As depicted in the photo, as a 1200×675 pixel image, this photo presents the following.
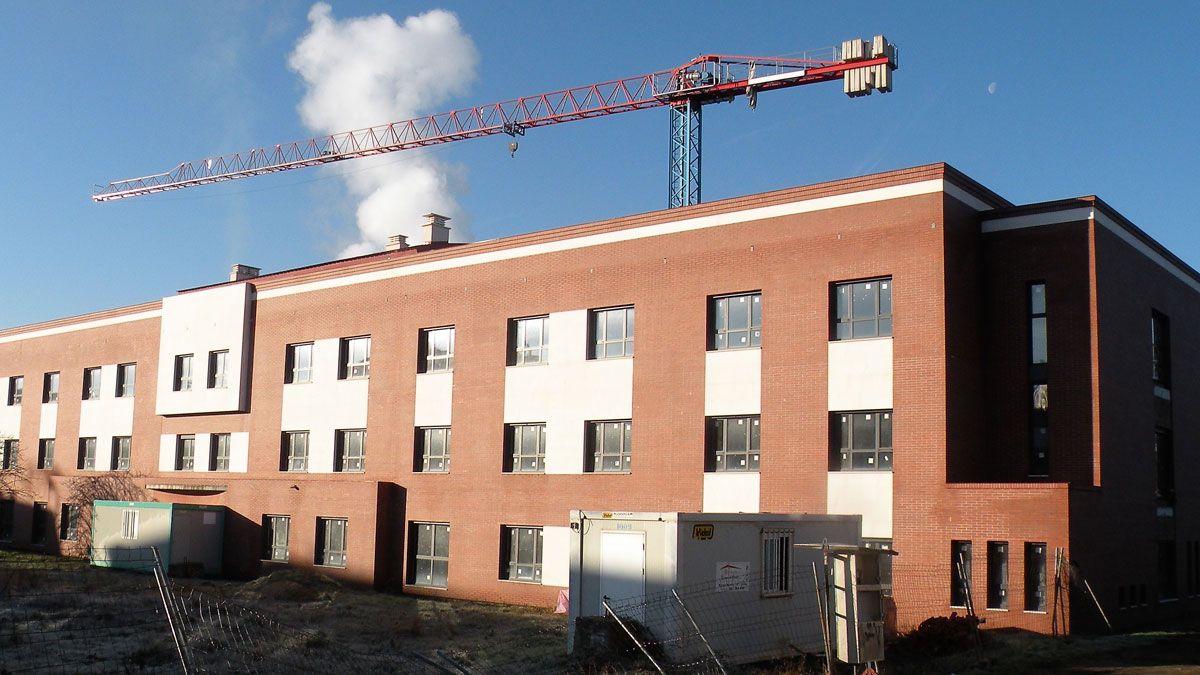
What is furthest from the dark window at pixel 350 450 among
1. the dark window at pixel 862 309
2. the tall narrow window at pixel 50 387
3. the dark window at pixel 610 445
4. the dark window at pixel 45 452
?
the tall narrow window at pixel 50 387

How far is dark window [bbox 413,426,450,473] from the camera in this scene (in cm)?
3859

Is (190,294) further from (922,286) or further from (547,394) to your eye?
(922,286)

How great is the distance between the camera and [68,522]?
53.0m

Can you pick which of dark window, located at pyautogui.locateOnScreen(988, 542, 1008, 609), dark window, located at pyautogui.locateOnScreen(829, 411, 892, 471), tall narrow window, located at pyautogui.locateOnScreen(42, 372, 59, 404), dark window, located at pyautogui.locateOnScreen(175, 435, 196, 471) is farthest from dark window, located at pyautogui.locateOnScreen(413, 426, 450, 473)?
Result: tall narrow window, located at pyautogui.locateOnScreen(42, 372, 59, 404)

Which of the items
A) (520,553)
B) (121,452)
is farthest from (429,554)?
(121,452)

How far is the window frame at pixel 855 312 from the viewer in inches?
1171

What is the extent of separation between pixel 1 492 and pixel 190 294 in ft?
58.9

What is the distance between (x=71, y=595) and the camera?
29.4 meters

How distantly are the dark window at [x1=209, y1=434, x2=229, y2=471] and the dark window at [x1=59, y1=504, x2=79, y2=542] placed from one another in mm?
9994

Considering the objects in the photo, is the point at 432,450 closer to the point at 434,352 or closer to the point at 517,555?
the point at 434,352

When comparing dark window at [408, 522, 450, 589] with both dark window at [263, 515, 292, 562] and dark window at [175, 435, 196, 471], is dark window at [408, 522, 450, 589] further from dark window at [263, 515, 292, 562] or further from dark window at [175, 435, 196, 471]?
dark window at [175, 435, 196, 471]

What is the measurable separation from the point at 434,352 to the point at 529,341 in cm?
415

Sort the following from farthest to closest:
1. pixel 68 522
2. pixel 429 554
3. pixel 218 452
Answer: pixel 68 522 < pixel 218 452 < pixel 429 554

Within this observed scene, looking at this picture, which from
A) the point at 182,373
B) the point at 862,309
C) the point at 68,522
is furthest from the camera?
the point at 68,522
